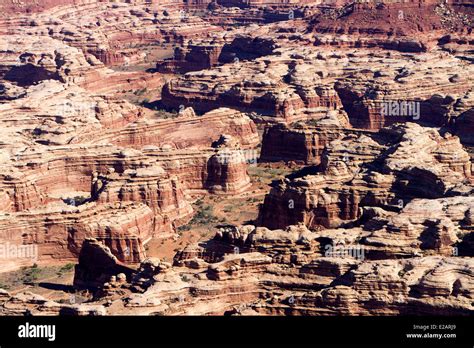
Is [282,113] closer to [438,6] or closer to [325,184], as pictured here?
[325,184]

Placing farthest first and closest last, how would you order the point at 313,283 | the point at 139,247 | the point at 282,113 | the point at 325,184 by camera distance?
1. the point at 282,113
2. the point at 325,184
3. the point at 139,247
4. the point at 313,283

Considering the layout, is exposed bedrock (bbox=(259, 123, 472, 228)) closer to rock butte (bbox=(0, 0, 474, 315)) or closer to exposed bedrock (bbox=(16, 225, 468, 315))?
rock butte (bbox=(0, 0, 474, 315))

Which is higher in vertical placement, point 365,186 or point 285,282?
point 285,282

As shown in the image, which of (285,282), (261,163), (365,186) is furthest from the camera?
(261,163)

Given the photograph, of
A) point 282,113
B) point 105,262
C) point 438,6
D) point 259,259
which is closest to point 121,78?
point 282,113

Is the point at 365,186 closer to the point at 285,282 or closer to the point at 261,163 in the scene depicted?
the point at 285,282

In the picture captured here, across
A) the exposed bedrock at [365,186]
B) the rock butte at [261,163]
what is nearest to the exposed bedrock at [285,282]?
the rock butte at [261,163]

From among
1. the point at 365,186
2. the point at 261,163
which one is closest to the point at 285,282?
the point at 365,186

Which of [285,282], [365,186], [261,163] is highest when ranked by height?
[285,282]
